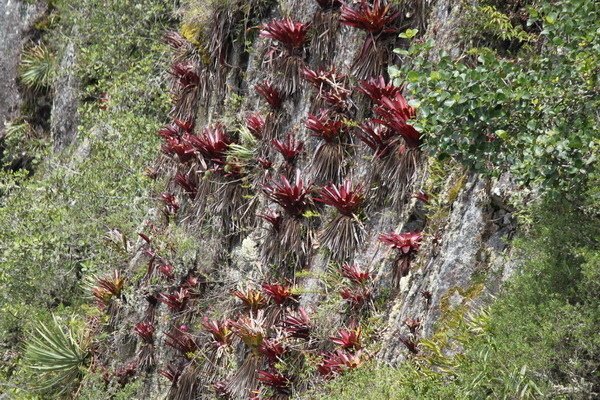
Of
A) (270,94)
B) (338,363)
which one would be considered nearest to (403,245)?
(338,363)

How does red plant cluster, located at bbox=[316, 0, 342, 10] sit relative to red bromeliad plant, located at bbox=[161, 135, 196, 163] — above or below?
above

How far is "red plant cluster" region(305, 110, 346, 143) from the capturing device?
28.0ft

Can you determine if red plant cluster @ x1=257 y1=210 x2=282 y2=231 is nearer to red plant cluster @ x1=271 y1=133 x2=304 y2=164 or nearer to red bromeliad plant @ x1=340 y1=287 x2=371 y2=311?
red plant cluster @ x1=271 y1=133 x2=304 y2=164

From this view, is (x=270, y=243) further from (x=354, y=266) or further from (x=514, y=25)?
(x=514, y=25)

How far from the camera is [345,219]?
8141 millimetres

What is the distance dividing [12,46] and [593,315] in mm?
16483

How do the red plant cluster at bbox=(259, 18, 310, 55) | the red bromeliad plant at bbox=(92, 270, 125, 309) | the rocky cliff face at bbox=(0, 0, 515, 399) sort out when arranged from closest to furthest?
the rocky cliff face at bbox=(0, 0, 515, 399), the red plant cluster at bbox=(259, 18, 310, 55), the red bromeliad plant at bbox=(92, 270, 125, 309)

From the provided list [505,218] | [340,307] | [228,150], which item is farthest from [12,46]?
[505,218]

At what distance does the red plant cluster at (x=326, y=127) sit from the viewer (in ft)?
28.0

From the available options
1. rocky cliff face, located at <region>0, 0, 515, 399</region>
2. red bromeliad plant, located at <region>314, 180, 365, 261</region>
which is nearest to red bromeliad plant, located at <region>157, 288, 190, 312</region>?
rocky cliff face, located at <region>0, 0, 515, 399</region>

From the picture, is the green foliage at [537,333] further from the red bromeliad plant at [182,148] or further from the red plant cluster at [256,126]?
the red bromeliad plant at [182,148]

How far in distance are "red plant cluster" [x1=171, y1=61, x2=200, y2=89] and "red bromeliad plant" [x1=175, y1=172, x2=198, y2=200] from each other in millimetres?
1361

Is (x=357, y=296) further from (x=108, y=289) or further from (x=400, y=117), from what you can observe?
(x=108, y=289)

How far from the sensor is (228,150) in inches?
399
